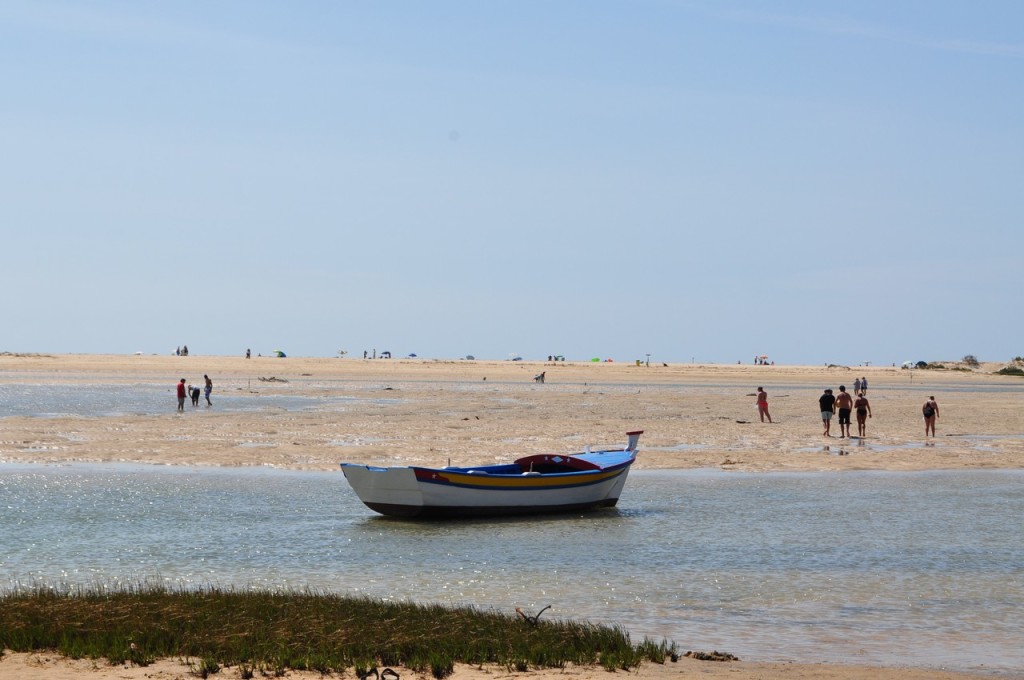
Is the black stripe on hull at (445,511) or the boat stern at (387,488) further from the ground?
the boat stern at (387,488)

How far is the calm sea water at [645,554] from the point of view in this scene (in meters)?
13.9

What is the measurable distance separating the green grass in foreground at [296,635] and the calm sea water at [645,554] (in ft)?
5.94

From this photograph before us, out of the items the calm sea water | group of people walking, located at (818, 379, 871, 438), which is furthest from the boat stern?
group of people walking, located at (818, 379, 871, 438)

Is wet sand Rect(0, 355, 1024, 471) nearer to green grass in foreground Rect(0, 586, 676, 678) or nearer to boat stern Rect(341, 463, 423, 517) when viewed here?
boat stern Rect(341, 463, 423, 517)

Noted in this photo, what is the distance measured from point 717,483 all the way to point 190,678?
19.8 meters

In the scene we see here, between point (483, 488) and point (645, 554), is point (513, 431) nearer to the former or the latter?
point (483, 488)

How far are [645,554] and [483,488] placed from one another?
193 inches

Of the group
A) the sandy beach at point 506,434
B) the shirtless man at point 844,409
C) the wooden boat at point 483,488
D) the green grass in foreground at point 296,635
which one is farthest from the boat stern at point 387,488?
the shirtless man at point 844,409

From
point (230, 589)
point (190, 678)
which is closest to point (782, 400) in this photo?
point (230, 589)

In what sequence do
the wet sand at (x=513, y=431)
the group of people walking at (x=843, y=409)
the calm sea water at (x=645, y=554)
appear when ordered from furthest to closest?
the group of people walking at (x=843, y=409), the wet sand at (x=513, y=431), the calm sea water at (x=645, y=554)

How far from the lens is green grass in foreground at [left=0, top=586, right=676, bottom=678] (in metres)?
10.8

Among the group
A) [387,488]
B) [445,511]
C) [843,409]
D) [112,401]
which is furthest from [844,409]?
[112,401]

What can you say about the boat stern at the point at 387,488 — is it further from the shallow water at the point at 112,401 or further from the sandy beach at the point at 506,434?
the shallow water at the point at 112,401

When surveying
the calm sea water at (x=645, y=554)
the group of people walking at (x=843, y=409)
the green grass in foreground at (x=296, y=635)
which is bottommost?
the calm sea water at (x=645, y=554)
